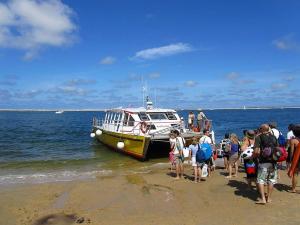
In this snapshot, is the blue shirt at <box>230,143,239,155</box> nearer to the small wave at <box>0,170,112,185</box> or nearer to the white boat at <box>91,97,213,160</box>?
the small wave at <box>0,170,112,185</box>

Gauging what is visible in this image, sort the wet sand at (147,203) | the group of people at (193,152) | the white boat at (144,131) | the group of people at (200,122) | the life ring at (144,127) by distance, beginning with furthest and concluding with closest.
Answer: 1. the group of people at (200,122)
2. the life ring at (144,127)
3. the white boat at (144,131)
4. the group of people at (193,152)
5. the wet sand at (147,203)

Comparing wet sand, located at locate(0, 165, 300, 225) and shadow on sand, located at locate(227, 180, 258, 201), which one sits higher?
→ shadow on sand, located at locate(227, 180, 258, 201)

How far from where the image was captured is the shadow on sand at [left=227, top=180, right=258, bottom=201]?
10.1m

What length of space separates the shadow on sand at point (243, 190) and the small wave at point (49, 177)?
5.69 meters

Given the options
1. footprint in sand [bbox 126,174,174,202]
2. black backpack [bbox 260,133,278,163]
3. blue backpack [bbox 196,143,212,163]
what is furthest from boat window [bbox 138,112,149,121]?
black backpack [bbox 260,133,278,163]

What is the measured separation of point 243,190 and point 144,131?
9.05 metres

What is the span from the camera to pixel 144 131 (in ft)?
63.4

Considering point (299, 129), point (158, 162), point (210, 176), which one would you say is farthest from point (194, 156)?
point (158, 162)

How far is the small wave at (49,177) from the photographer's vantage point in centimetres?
1440

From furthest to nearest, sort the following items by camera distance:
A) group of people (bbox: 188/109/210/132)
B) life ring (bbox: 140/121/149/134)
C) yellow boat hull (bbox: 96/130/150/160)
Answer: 1. group of people (bbox: 188/109/210/132)
2. life ring (bbox: 140/121/149/134)
3. yellow boat hull (bbox: 96/130/150/160)

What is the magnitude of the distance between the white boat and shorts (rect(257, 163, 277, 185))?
9.36 m

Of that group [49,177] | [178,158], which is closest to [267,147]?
[178,158]

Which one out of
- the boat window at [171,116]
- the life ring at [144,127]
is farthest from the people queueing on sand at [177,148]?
the boat window at [171,116]

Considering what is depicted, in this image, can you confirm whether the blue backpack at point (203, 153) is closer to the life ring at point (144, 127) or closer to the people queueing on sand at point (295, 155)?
the people queueing on sand at point (295, 155)
